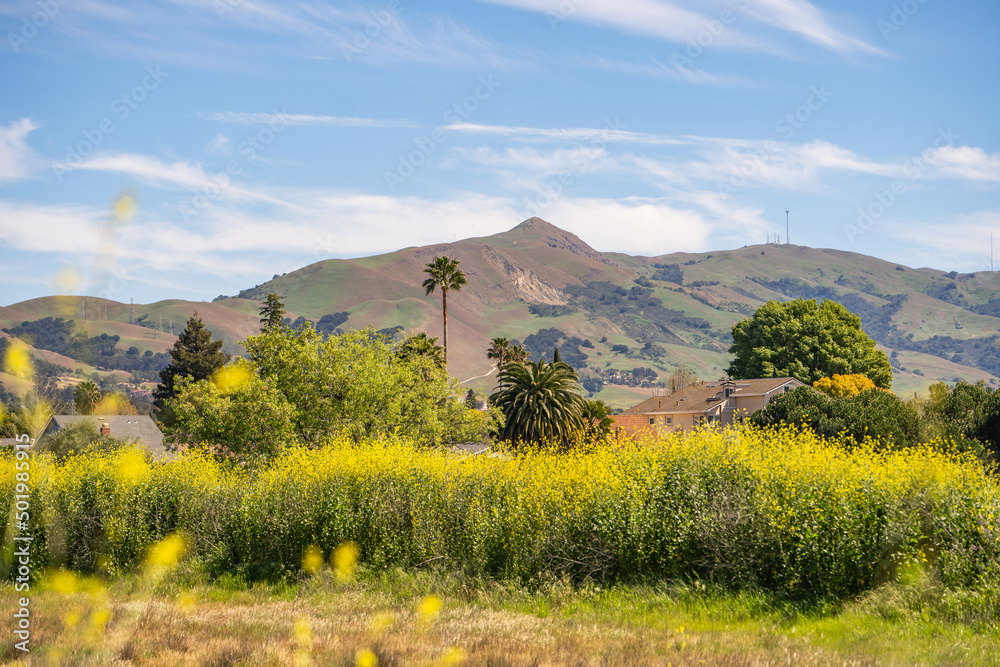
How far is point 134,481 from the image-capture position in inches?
863

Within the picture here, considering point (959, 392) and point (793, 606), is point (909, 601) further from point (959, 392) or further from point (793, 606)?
point (959, 392)

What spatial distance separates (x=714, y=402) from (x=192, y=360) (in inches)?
2567

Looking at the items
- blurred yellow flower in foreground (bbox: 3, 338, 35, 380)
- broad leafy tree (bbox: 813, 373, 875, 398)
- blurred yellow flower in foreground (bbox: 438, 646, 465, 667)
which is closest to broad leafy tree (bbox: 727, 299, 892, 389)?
broad leafy tree (bbox: 813, 373, 875, 398)

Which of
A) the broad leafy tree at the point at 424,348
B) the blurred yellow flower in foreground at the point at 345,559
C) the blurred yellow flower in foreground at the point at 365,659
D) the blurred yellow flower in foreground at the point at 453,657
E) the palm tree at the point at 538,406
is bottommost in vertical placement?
the blurred yellow flower in foreground at the point at 345,559

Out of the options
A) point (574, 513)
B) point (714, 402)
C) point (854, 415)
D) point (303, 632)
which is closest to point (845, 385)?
point (714, 402)

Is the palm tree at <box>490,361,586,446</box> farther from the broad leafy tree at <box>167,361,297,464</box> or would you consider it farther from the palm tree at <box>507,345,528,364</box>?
the palm tree at <box>507,345,528,364</box>

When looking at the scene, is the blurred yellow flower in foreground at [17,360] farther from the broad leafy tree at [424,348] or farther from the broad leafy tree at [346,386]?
the broad leafy tree at [424,348]

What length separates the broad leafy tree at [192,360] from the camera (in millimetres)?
96188

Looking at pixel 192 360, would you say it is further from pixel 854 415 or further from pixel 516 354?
pixel 854 415

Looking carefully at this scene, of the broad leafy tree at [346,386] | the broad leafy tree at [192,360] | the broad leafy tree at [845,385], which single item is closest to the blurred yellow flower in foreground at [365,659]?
the broad leafy tree at [346,386]

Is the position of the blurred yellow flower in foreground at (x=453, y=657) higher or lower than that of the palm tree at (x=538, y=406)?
lower

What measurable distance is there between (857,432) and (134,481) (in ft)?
147

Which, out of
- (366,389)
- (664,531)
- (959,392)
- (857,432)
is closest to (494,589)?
(664,531)

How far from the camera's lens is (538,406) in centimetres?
5259
